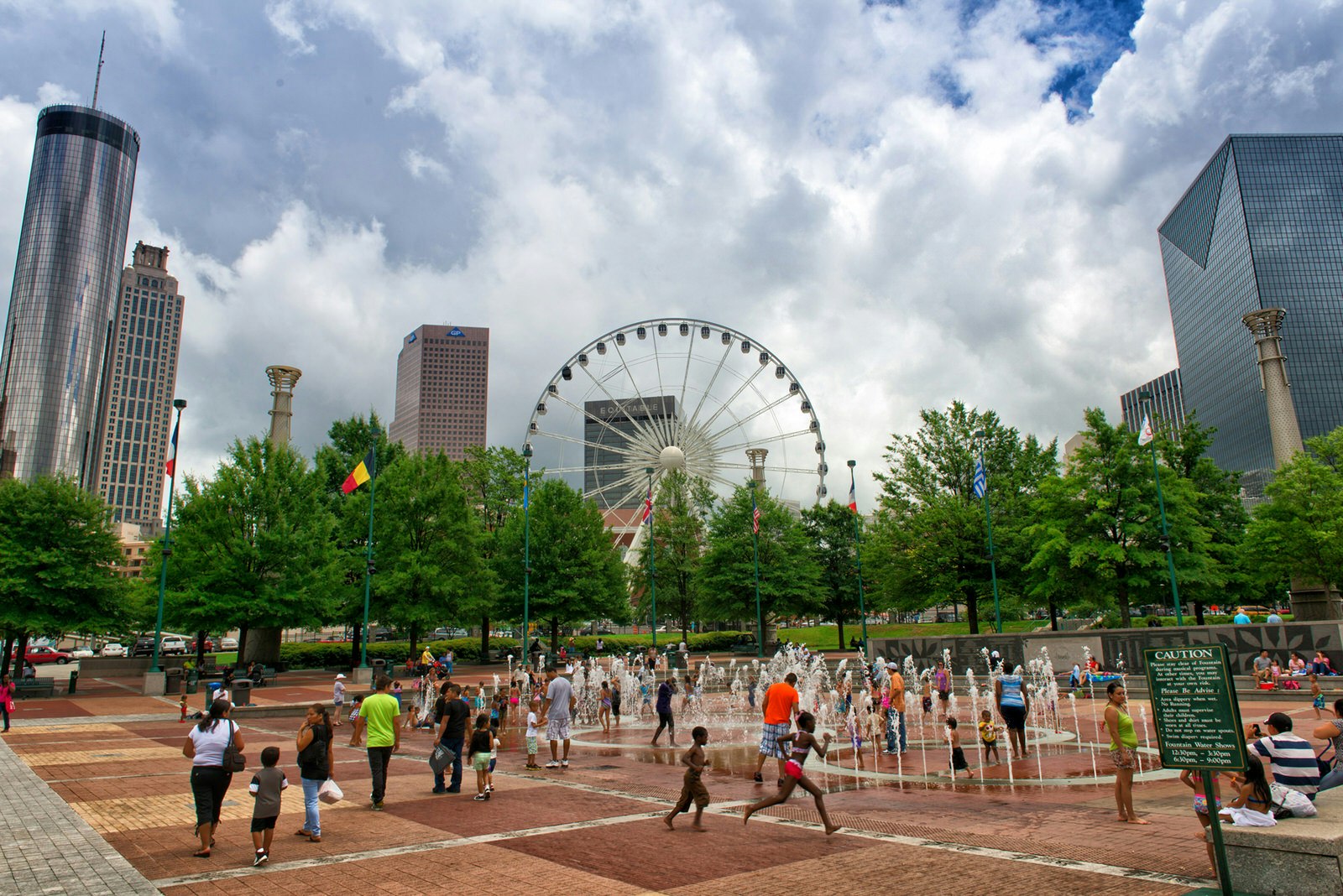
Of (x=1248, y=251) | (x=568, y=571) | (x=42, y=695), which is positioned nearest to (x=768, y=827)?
(x=42, y=695)

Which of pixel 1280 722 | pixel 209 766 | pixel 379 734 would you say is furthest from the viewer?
pixel 379 734

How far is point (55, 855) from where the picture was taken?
7.89 meters

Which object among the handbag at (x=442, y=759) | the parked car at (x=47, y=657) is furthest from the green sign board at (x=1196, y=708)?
the parked car at (x=47, y=657)

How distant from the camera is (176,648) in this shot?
69250 millimetres

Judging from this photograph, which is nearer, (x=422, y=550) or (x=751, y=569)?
(x=422, y=550)

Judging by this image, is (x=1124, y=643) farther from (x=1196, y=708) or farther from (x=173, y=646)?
(x=173, y=646)

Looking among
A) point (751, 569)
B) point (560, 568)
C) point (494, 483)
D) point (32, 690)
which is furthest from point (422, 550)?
point (751, 569)

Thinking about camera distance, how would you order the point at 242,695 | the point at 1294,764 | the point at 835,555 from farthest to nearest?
the point at 835,555 < the point at 242,695 < the point at 1294,764

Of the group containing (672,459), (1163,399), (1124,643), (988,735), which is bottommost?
(988,735)

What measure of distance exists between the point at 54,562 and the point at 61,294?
185m

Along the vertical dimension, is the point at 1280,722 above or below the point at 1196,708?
below

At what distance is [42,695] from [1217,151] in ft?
531

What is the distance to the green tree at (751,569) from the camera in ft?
167

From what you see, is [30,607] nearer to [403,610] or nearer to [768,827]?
[403,610]
